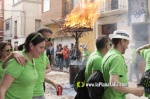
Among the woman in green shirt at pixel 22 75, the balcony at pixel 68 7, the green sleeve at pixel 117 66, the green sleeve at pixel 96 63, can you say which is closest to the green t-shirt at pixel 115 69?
the green sleeve at pixel 117 66

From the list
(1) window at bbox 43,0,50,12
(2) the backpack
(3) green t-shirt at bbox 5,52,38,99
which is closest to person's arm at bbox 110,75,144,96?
(2) the backpack

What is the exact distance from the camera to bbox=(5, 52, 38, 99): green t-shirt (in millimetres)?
2476

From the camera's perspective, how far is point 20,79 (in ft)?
8.32

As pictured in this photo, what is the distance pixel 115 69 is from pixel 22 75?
100 centimetres

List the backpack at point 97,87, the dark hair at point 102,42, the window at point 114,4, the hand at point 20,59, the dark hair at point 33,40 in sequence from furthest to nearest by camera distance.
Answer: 1. the window at point 114,4
2. the dark hair at point 102,42
3. the backpack at point 97,87
4. the dark hair at point 33,40
5. the hand at point 20,59

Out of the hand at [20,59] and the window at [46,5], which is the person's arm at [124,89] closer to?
the hand at [20,59]

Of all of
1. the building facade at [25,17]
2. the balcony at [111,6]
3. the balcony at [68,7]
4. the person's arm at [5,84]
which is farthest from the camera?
the building facade at [25,17]

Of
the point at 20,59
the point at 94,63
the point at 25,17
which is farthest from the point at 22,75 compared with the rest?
the point at 25,17

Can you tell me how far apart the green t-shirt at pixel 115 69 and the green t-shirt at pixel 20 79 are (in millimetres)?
831

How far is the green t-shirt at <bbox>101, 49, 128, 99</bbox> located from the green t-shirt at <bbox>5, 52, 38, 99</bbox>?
831mm

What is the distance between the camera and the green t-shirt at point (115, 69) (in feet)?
8.59

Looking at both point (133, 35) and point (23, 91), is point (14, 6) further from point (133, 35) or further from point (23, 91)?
point (23, 91)

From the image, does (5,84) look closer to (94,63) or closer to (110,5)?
(94,63)

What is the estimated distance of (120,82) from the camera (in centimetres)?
264
